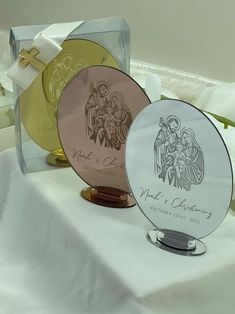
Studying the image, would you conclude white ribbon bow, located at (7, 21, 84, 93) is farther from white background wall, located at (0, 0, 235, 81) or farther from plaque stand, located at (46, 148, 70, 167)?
white background wall, located at (0, 0, 235, 81)

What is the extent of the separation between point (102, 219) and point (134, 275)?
153mm

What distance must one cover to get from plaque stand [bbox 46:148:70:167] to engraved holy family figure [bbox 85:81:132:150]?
15 cm

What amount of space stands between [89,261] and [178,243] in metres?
0.13

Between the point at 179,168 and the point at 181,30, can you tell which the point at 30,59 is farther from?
the point at 181,30

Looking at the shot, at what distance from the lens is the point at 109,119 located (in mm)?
792

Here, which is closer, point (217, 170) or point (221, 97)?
point (217, 170)

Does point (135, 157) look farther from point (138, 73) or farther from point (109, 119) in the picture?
point (138, 73)

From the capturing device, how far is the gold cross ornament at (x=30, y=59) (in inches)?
33.6

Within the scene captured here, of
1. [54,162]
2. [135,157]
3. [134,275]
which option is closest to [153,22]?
[54,162]

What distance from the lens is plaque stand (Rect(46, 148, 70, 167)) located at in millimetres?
950

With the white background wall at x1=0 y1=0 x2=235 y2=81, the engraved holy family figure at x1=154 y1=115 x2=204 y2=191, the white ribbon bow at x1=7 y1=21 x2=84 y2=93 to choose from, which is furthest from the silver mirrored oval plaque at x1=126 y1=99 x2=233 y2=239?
the white background wall at x1=0 y1=0 x2=235 y2=81

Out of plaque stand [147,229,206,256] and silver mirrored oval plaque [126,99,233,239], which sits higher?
silver mirrored oval plaque [126,99,233,239]

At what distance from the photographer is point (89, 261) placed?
70cm

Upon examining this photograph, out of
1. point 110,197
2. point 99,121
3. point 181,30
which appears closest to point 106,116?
point 99,121
